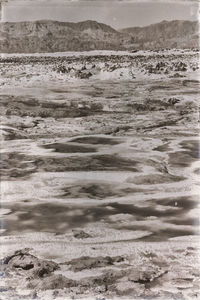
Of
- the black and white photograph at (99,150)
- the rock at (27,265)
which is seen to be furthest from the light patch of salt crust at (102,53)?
the rock at (27,265)

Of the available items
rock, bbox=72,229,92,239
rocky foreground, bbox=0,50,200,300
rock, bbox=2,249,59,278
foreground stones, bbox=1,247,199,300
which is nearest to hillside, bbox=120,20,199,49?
rocky foreground, bbox=0,50,200,300

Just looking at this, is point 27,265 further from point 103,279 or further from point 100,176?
point 100,176

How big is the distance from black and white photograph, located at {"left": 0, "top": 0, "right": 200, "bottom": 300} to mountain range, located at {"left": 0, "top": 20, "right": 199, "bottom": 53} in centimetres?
1

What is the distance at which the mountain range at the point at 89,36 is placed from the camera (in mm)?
4055

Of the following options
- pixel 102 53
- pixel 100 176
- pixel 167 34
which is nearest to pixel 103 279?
pixel 100 176

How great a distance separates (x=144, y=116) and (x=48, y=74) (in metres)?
1.09

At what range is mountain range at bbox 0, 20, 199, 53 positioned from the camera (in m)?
4.05

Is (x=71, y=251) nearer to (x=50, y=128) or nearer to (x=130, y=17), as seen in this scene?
(x=50, y=128)

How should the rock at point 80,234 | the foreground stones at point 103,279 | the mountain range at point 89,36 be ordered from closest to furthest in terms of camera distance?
the foreground stones at point 103,279 → the rock at point 80,234 → the mountain range at point 89,36

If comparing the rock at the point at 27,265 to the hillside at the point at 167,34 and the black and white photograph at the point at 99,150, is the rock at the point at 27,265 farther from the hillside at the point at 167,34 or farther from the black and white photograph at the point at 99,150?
the hillside at the point at 167,34

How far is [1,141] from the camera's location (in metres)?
4.07

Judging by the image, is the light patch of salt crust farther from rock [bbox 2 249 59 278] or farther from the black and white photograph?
rock [bbox 2 249 59 278]

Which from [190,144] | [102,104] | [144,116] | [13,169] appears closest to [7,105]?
[13,169]

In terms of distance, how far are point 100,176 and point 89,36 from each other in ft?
4.55
